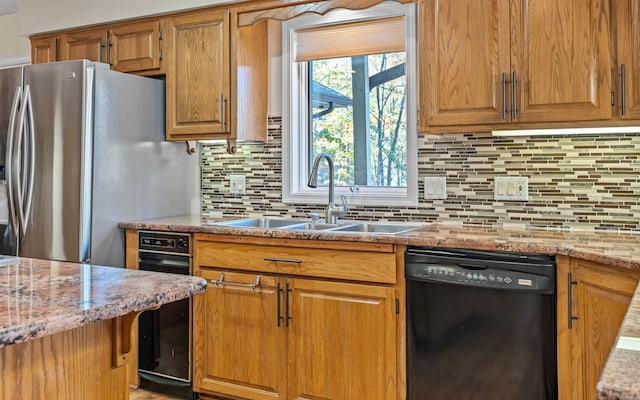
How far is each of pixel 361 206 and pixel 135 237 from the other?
1.26 meters

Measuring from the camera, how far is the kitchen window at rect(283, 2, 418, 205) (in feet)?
9.66

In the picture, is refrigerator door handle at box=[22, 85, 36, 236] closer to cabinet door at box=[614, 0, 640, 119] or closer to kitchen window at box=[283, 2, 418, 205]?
kitchen window at box=[283, 2, 418, 205]

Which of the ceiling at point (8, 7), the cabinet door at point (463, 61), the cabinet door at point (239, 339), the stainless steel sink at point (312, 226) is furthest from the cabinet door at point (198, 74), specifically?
the ceiling at point (8, 7)

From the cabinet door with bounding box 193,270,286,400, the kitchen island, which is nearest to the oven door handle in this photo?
the cabinet door with bounding box 193,270,286,400

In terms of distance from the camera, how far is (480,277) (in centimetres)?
208

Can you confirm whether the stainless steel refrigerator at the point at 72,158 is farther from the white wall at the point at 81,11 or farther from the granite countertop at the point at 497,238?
the white wall at the point at 81,11

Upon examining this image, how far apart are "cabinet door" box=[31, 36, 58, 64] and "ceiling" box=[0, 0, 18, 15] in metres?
0.63

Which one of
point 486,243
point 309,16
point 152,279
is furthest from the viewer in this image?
point 309,16

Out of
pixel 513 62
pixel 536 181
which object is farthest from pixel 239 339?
pixel 513 62

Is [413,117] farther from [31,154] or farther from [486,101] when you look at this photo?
[31,154]

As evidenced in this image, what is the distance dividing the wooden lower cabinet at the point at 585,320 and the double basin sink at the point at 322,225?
2.76ft

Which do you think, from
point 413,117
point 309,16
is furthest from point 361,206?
point 309,16

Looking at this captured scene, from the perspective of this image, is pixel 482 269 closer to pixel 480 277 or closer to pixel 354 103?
pixel 480 277

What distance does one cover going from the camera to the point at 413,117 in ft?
9.50
